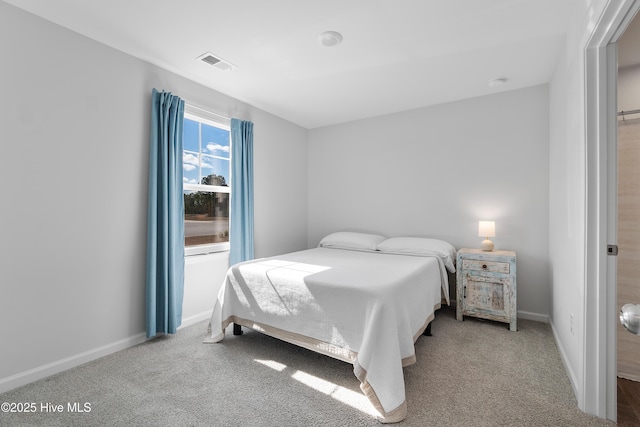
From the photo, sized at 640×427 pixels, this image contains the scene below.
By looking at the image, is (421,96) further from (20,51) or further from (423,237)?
(20,51)

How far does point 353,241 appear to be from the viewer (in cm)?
379

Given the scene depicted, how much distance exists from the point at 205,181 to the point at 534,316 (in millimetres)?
3751

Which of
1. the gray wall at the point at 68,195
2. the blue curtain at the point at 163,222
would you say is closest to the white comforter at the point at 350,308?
the blue curtain at the point at 163,222

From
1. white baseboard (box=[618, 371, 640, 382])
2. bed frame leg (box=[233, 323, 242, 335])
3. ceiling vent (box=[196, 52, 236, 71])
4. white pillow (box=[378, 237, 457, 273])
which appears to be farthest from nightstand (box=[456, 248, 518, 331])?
Answer: ceiling vent (box=[196, 52, 236, 71])

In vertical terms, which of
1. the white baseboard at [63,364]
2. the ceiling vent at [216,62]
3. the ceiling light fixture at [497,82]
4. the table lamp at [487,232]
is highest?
the ceiling vent at [216,62]

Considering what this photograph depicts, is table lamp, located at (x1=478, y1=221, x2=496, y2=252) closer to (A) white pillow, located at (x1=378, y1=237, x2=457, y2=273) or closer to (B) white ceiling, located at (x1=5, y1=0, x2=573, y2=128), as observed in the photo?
(A) white pillow, located at (x1=378, y1=237, x2=457, y2=273)

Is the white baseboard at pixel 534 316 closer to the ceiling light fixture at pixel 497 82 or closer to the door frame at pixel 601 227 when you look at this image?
the door frame at pixel 601 227

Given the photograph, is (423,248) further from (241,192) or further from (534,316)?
(241,192)

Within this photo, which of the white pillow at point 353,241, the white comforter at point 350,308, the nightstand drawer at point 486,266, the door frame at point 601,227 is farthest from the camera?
the white pillow at point 353,241

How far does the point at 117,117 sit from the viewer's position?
2451 millimetres

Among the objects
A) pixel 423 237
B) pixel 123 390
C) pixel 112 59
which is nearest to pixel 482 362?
pixel 423 237

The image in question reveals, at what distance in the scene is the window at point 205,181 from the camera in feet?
10.3

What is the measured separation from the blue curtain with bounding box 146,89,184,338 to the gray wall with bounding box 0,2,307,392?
0.36ft

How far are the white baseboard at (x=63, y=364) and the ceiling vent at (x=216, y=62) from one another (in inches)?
97.3
